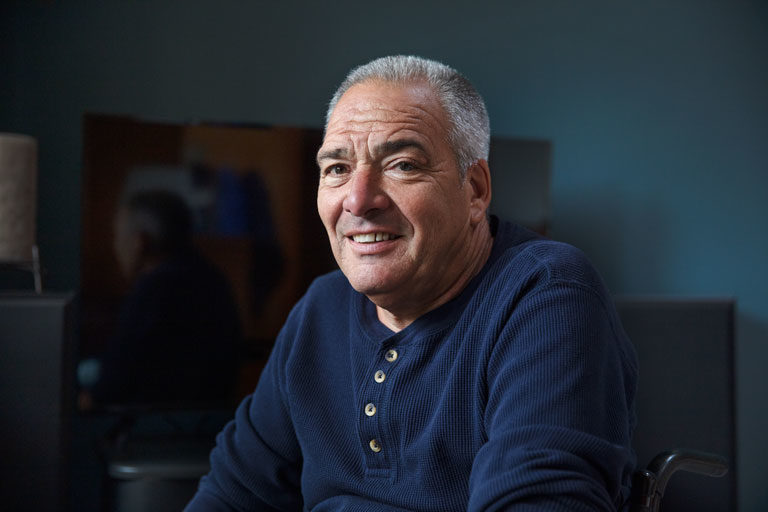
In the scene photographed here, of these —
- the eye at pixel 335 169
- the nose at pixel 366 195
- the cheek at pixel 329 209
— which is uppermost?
the eye at pixel 335 169

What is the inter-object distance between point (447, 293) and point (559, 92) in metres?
2.15

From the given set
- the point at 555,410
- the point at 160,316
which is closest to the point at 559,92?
the point at 160,316

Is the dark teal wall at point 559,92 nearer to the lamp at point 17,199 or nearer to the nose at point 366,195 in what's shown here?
the lamp at point 17,199

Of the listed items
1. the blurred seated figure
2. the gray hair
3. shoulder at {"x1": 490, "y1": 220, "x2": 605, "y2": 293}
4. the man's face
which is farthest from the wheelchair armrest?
the blurred seated figure

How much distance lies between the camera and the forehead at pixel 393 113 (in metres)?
1.17

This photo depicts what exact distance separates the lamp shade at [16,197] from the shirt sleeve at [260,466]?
3.33 feet

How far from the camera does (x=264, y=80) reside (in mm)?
2797

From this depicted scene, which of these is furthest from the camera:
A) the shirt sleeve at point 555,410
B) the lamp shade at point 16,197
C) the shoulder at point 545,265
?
the lamp shade at point 16,197

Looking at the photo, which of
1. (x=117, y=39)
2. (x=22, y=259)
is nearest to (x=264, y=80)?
(x=117, y=39)

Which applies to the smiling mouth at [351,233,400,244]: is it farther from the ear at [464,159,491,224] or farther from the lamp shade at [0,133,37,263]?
the lamp shade at [0,133,37,263]

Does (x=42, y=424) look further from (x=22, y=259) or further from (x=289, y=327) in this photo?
(x=289, y=327)

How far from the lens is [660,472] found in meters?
1.12

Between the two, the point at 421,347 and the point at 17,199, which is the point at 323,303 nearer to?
the point at 421,347

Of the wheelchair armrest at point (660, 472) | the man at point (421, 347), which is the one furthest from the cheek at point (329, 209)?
the wheelchair armrest at point (660, 472)
